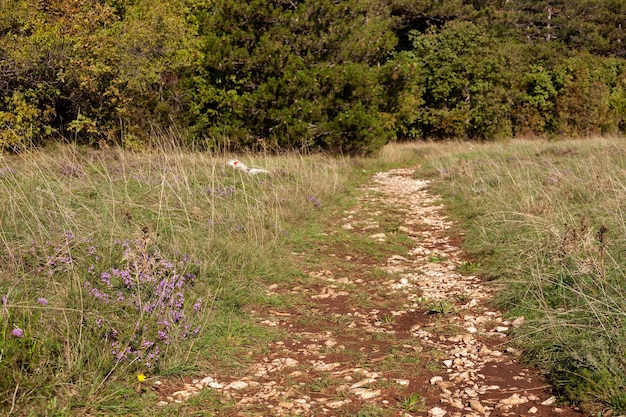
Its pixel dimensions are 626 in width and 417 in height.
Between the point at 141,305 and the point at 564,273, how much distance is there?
332cm

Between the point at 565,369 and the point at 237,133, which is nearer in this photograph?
the point at 565,369

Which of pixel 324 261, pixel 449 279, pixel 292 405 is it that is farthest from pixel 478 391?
pixel 324 261

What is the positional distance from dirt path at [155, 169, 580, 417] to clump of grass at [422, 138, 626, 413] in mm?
192

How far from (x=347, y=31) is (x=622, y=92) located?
19355 mm

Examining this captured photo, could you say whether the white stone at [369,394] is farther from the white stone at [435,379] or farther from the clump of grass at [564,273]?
the clump of grass at [564,273]

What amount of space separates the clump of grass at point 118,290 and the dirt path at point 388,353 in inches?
12.4

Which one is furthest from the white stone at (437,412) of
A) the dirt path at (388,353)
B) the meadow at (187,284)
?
the meadow at (187,284)

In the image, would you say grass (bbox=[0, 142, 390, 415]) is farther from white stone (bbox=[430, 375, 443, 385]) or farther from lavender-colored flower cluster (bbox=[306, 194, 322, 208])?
lavender-colored flower cluster (bbox=[306, 194, 322, 208])

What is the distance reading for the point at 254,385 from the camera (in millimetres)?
3594

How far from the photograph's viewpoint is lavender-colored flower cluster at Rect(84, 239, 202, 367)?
3.45 m

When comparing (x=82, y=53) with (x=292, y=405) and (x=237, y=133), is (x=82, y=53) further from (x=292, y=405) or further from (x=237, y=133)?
A: (x=292, y=405)

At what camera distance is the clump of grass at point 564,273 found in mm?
3379

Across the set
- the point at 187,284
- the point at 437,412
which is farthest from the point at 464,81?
the point at 437,412

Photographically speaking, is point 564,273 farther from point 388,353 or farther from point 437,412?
point 437,412
